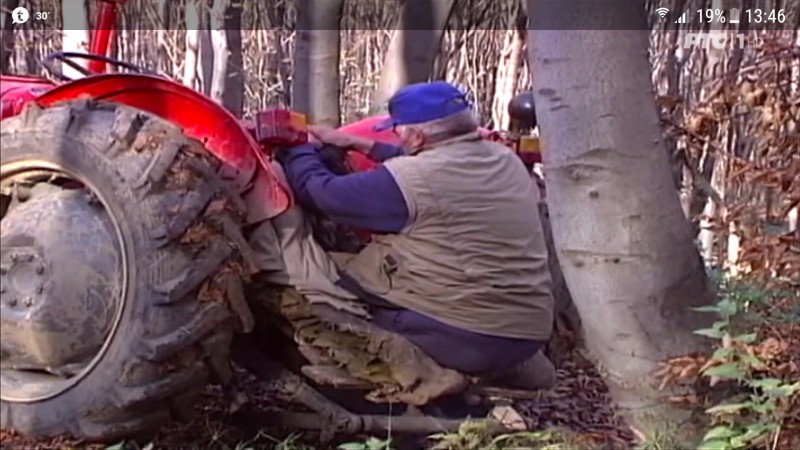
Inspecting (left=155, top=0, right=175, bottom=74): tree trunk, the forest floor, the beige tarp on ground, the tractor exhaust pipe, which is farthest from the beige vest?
(left=155, top=0, right=175, bottom=74): tree trunk

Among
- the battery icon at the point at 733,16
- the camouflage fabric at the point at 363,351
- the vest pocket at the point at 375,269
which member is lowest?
the camouflage fabric at the point at 363,351

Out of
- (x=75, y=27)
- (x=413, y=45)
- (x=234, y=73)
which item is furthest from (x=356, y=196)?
(x=234, y=73)

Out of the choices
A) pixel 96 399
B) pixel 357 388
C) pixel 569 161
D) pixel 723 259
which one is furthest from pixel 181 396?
pixel 723 259

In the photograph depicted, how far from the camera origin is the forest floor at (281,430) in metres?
2.92

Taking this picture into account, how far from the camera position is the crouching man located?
119 inches

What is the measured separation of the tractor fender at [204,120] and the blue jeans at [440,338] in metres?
0.32

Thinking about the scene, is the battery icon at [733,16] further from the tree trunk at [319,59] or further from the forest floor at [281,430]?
the tree trunk at [319,59]

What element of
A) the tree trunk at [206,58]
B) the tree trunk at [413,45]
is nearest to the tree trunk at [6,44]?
the tree trunk at [206,58]

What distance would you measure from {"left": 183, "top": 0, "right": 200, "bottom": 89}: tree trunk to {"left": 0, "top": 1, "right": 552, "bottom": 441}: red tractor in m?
4.19

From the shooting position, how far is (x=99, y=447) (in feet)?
9.50

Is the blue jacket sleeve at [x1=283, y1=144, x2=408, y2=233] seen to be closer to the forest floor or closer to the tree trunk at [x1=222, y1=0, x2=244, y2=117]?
the forest floor

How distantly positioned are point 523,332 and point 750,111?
885 mm

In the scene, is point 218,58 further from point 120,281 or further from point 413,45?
point 120,281

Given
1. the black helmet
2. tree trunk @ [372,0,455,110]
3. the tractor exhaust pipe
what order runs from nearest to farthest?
the tractor exhaust pipe → the black helmet → tree trunk @ [372,0,455,110]
